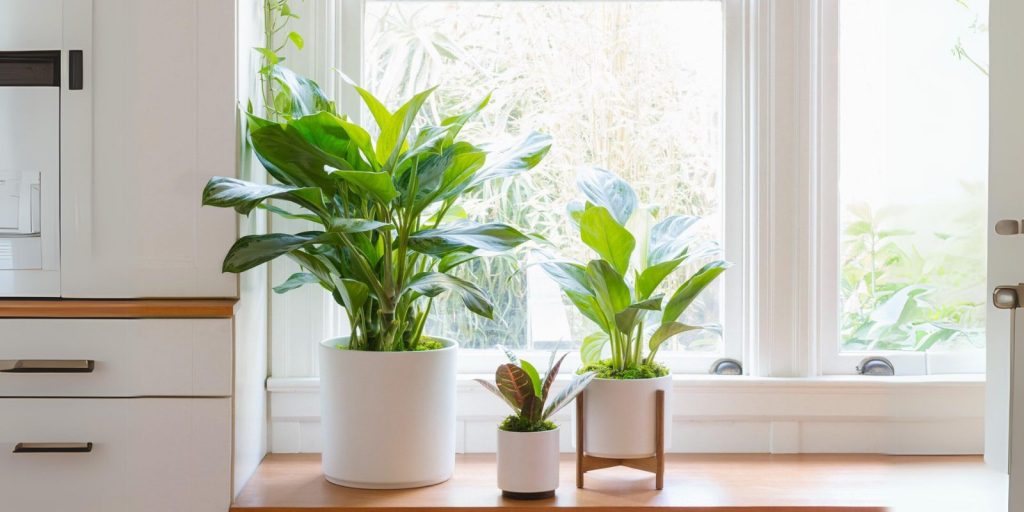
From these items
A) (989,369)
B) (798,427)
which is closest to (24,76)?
(798,427)

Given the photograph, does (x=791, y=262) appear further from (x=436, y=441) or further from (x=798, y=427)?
(x=436, y=441)

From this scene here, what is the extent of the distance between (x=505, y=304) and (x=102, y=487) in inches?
37.5

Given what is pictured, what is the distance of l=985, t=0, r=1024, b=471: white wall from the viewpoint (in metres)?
1.73

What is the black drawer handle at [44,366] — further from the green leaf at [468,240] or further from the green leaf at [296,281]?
the green leaf at [468,240]

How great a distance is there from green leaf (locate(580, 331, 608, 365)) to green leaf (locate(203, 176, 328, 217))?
0.64 metres

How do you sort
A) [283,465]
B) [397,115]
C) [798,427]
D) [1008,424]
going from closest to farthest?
1. [397,115]
2. [1008,424]
3. [283,465]
4. [798,427]

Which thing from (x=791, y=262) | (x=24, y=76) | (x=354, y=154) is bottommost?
(x=791, y=262)

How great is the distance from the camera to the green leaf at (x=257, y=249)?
5.33 feet

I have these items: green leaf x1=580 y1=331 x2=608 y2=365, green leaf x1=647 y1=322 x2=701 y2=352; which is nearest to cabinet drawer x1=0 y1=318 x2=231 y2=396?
green leaf x1=580 y1=331 x2=608 y2=365

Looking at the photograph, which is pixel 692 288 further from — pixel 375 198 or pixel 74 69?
pixel 74 69

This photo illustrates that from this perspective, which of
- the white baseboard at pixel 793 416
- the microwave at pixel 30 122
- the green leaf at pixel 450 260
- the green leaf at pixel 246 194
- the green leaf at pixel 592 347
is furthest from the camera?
the white baseboard at pixel 793 416

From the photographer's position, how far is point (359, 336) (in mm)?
1820

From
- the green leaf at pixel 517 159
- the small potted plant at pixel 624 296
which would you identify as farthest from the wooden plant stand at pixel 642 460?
the green leaf at pixel 517 159

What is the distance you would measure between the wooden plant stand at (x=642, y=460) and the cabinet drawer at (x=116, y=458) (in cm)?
68
